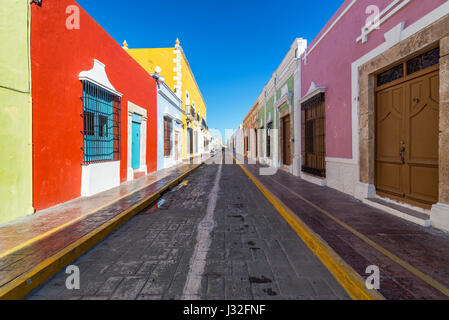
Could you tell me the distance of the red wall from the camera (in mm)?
4129

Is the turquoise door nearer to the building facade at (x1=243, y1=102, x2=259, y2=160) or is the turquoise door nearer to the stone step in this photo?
the stone step

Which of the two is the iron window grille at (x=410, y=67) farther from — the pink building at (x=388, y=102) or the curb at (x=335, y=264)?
the curb at (x=335, y=264)

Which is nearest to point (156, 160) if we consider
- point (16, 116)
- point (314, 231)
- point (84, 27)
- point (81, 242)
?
point (84, 27)

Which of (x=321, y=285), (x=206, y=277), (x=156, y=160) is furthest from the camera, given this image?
(x=156, y=160)

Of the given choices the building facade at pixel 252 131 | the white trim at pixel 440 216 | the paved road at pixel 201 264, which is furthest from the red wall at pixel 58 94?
the building facade at pixel 252 131

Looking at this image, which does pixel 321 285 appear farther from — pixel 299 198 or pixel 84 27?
pixel 84 27

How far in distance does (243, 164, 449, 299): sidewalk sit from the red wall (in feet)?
16.5

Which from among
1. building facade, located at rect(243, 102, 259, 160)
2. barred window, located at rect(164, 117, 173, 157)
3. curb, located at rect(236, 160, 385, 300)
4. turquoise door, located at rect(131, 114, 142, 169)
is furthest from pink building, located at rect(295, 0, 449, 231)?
building facade, located at rect(243, 102, 259, 160)

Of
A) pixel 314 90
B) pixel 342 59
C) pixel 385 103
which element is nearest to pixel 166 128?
pixel 314 90

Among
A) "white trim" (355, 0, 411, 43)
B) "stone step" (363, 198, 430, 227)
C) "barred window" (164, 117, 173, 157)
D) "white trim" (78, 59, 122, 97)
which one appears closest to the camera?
"stone step" (363, 198, 430, 227)

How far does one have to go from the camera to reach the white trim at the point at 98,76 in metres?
5.37

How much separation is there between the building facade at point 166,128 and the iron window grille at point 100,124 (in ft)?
15.2
